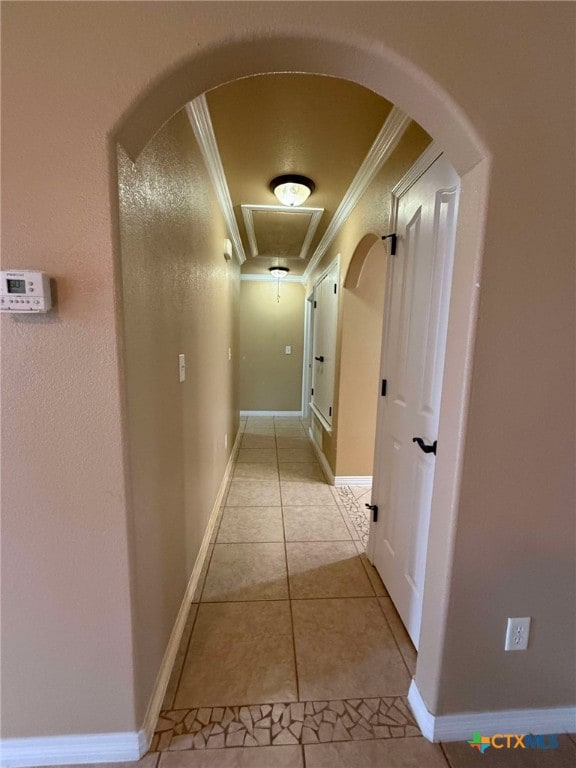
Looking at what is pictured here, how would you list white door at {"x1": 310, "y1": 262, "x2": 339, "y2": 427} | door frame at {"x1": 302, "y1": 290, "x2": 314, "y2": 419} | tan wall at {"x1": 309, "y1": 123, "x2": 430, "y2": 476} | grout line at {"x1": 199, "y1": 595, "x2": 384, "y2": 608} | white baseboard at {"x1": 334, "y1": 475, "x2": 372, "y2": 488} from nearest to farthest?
1. grout line at {"x1": 199, "y1": 595, "x2": 384, "y2": 608}
2. tan wall at {"x1": 309, "y1": 123, "x2": 430, "y2": 476}
3. white baseboard at {"x1": 334, "y1": 475, "x2": 372, "y2": 488}
4. white door at {"x1": 310, "y1": 262, "x2": 339, "y2": 427}
5. door frame at {"x1": 302, "y1": 290, "x2": 314, "y2": 419}

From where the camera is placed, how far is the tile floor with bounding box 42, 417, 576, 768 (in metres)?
1.05

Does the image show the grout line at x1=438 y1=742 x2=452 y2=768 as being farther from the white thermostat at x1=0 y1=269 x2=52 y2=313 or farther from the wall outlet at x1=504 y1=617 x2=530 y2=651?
the white thermostat at x1=0 y1=269 x2=52 y2=313

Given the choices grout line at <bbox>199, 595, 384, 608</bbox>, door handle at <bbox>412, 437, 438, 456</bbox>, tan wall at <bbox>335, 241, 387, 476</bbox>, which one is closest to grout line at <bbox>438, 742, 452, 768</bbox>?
grout line at <bbox>199, 595, 384, 608</bbox>

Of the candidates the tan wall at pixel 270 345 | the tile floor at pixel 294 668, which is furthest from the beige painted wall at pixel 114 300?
the tan wall at pixel 270 345

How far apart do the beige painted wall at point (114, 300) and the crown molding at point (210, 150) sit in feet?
1.98

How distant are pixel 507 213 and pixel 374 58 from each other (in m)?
0.54

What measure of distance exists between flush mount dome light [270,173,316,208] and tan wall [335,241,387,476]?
71 centimetres

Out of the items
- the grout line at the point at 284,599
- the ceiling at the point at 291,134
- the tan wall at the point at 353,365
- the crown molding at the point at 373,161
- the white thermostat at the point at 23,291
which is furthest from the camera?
the tan wall at the point at 353,365

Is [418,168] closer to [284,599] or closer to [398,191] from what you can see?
[398,191]

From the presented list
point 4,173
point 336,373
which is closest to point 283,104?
point 4,173

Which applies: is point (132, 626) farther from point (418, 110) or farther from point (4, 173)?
point (418, 110)

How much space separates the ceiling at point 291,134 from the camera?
1382mm

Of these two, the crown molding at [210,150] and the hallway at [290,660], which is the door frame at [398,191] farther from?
the crown molding at [210,150]

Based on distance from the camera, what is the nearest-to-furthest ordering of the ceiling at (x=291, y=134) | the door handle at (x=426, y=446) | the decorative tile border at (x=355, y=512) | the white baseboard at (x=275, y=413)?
the door handle at (x=426, y=446)
the ceiling at (x=291, y=134)
the decorative tile border at (x=355, y=512)
the white baseboard at (x=275, y=413)
